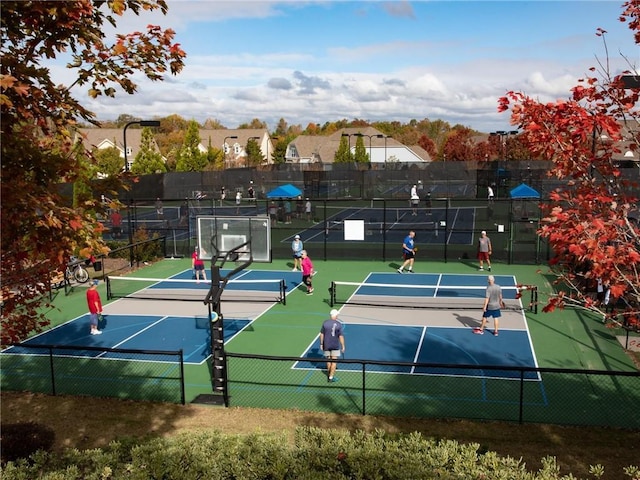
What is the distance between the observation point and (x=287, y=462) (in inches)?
306

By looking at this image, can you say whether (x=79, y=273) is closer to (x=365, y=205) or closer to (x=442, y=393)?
(x=442, y=393)

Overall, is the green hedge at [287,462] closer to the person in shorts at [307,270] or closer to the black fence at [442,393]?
the black fence at [442,393]

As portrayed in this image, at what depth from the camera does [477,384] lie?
45.6 feet

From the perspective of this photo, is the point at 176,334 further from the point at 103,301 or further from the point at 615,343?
the point at 615,343

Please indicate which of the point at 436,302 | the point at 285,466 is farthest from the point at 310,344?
the point at 285,466

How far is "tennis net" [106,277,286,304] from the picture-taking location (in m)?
22.8

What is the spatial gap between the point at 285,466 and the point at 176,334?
1140 cm

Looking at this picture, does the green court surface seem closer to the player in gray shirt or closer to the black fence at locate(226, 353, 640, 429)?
the black fence at locate(226, 353, 640, 429)

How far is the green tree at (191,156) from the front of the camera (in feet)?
220

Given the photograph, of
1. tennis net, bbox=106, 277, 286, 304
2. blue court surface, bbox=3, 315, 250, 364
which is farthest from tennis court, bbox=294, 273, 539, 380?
blue court surface, bbox=3, 315, 250, 364

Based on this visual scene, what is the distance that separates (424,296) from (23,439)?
15.2 meters

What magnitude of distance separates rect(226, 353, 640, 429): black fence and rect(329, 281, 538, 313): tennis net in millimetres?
6052

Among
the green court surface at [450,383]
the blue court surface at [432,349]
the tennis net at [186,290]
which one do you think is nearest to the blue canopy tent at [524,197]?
the tennis net at [186,290]

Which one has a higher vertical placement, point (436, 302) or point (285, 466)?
point (285, 466)
